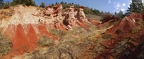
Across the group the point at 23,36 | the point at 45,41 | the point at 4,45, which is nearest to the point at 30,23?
the point at 23,36

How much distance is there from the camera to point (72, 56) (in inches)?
1179

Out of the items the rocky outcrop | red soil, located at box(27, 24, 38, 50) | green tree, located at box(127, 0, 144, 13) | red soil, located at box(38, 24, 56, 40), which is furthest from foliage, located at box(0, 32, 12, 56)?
green tree, located at box(127, 0, 144, 13)

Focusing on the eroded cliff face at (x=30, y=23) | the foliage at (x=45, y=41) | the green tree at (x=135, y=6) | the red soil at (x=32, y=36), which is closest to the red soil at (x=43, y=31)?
the eroded cliff face at (x=30, y=23)

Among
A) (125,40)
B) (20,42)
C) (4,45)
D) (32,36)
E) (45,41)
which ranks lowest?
(45,41)

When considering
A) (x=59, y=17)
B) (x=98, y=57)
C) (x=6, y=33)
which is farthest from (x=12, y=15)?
(x=98, y=57)

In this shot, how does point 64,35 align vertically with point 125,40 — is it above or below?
below

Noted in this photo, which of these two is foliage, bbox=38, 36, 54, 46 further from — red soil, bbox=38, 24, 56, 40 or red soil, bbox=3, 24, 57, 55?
red soil, bbox=38, 24, 56, 40

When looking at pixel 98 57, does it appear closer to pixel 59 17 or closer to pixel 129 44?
pixel 129 44

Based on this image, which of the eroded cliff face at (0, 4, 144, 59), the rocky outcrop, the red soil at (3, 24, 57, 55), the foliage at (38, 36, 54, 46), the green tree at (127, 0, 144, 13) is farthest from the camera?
the green tree at (127, 0, 144, 13)

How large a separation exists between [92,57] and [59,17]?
70.6ft

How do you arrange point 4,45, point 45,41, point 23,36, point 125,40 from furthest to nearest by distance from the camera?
point 23,36, point 45,41, point 4,45, point 125,40

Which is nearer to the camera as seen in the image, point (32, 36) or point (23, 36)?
point (23, 36)

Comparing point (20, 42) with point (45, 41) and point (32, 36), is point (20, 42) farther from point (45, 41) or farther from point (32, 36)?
point (45, 41)

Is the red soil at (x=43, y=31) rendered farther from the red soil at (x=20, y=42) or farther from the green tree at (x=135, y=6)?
the green tree at (x=135, y=6)
